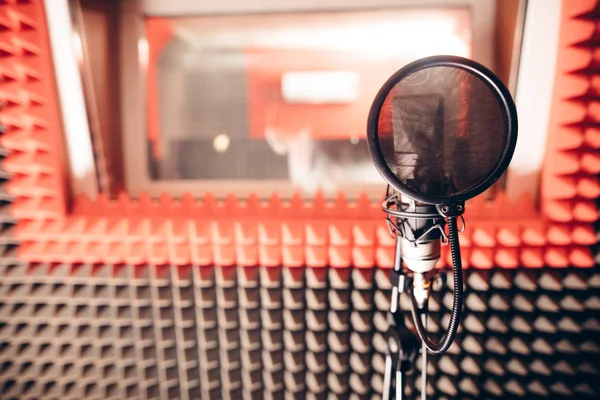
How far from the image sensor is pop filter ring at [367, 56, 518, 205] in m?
0.59

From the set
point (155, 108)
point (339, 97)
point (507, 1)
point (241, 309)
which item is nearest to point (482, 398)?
point (241, 309)

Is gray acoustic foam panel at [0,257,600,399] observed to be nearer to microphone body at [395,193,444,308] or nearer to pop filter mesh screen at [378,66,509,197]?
microphone body at [395,193,444,308]

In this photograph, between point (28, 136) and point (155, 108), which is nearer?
point (28, 136)

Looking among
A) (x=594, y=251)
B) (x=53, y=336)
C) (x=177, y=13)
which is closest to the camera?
(x=594, y=251)

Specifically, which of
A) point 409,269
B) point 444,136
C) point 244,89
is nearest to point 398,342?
point 409,269

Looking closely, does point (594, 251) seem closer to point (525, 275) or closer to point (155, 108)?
point (525, 275)

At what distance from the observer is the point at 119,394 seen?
1250 mm

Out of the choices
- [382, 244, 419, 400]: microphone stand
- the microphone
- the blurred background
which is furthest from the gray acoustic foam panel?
the microphone

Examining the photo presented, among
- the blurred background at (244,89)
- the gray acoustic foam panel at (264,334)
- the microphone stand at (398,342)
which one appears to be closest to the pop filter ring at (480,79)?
the microphone stand at (398,342)

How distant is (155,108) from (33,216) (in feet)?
1.98

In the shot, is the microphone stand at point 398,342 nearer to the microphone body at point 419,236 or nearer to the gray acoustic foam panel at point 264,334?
the microphone body at point 419,236

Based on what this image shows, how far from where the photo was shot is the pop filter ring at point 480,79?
592mm

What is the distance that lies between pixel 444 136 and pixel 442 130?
0.01 meters

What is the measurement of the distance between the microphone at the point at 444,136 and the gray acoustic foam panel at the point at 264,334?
1.79ft
